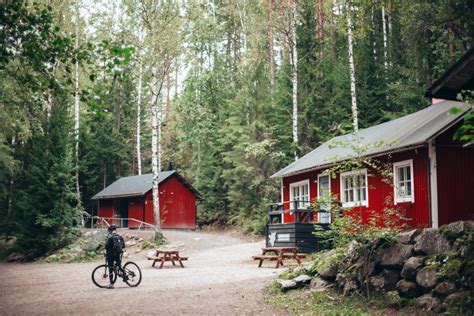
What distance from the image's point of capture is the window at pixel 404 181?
17.0 meters

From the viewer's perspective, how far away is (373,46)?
35.7 metres

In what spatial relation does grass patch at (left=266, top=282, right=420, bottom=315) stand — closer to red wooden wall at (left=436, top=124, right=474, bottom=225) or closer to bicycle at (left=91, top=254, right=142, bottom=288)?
bicycle at (left=91, top=254, right=142, bottom=288)

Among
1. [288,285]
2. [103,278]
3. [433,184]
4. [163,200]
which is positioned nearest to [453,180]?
[433,184]

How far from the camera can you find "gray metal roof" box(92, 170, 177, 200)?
37406 mm

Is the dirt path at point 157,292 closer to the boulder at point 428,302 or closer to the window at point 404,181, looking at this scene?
the boulder at point 428,302

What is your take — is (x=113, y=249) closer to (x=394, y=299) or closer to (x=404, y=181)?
(x=394, y=299)

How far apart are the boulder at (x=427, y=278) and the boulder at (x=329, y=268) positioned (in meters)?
2.43

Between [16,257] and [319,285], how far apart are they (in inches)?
929

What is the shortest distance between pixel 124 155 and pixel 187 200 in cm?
1046

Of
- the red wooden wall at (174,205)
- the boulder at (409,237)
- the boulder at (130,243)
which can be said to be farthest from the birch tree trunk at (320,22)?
the boulder at (409,237)

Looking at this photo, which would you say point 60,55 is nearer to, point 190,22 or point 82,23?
point 190,22

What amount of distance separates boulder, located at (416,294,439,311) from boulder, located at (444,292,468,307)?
257 millimetres

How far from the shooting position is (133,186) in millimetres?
39219

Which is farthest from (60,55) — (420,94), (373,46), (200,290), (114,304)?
(373,46)
